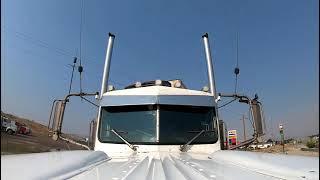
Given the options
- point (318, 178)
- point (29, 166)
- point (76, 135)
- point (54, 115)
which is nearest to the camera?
point (318, 178)

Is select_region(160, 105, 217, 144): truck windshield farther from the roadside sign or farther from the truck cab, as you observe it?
the roadside sign

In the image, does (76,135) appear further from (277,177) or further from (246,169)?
(277,177)

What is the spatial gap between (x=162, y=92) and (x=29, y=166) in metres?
4.02

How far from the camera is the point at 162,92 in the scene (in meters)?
6.89

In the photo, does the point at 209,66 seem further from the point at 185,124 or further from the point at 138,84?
the point at 185,124

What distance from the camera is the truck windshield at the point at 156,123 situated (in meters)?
6.53

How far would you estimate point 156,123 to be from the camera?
21.6 ft

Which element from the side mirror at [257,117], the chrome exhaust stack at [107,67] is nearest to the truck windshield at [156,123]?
the side mirror at [257,117]

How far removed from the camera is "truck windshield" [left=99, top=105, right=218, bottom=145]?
21.4 feet

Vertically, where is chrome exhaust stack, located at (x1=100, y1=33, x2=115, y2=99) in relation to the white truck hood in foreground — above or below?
above

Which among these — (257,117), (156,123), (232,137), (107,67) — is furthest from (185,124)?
(107,67)

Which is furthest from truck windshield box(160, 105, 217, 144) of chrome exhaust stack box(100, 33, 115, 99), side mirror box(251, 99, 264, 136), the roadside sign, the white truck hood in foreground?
the white truck hood in foreground

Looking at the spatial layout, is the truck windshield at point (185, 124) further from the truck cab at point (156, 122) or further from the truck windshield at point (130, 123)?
the truck windshield at point (130, 123)

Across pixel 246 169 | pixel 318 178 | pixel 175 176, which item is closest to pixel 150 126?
pixel 246 169
